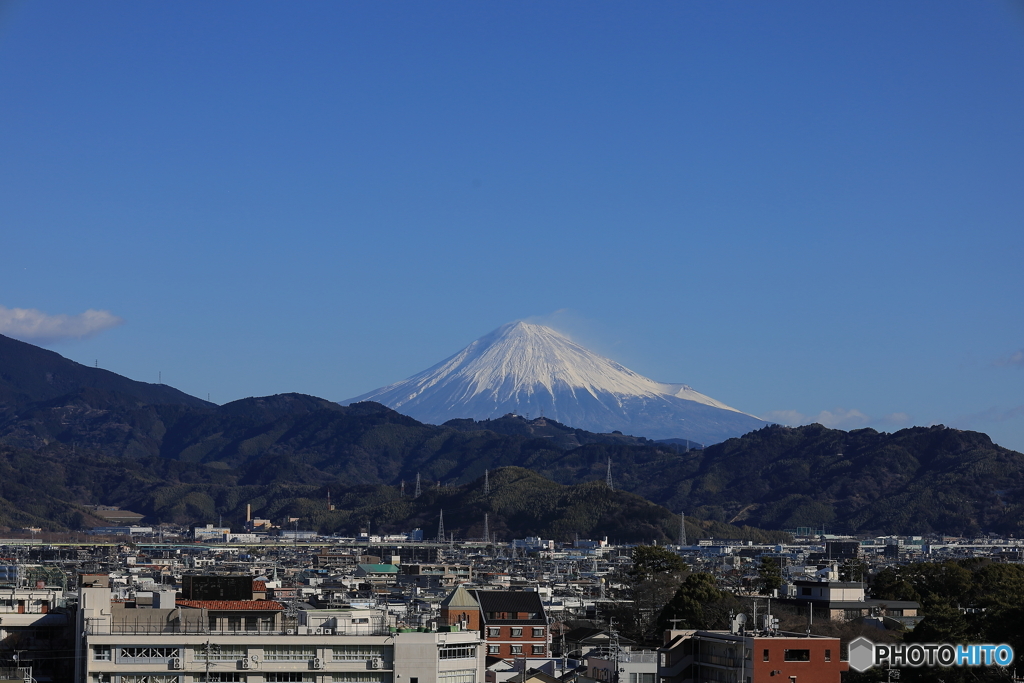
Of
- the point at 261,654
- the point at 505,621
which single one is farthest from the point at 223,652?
the point at 505,621

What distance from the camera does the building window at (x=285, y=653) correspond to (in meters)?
35.2

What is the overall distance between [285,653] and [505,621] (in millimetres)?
25099

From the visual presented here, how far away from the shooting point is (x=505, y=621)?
196 feet

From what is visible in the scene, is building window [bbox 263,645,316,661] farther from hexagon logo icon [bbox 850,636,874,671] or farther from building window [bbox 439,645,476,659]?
hexagon logo icon [bbox 850,636,874,671]

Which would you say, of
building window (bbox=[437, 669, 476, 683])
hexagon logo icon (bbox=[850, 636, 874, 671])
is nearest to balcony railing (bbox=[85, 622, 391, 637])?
building window (bbox=[437, 669, 476, 683])

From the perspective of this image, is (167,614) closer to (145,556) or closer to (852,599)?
(852,599)

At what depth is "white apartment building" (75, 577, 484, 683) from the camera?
34.8 metres

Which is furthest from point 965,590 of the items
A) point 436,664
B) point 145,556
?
point 145,556

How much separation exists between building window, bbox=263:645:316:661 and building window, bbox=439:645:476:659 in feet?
9.86

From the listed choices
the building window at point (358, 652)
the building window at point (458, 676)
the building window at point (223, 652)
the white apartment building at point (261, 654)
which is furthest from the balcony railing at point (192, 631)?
the building window at point (458, 676)

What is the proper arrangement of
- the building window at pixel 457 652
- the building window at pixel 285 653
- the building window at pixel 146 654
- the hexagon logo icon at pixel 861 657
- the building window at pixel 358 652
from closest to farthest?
the hexagon logo icon at pixel 861 657
the building window at pixel 146 654
the building window at pixel 285 653
the building window at pixel 358 652
the building window at pixel 457 652

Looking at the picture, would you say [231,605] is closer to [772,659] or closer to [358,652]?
[358,652]

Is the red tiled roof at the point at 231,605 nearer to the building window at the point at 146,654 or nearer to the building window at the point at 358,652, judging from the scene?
the building window at the point at 146,654

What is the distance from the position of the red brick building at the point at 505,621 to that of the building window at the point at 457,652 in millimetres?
19907
